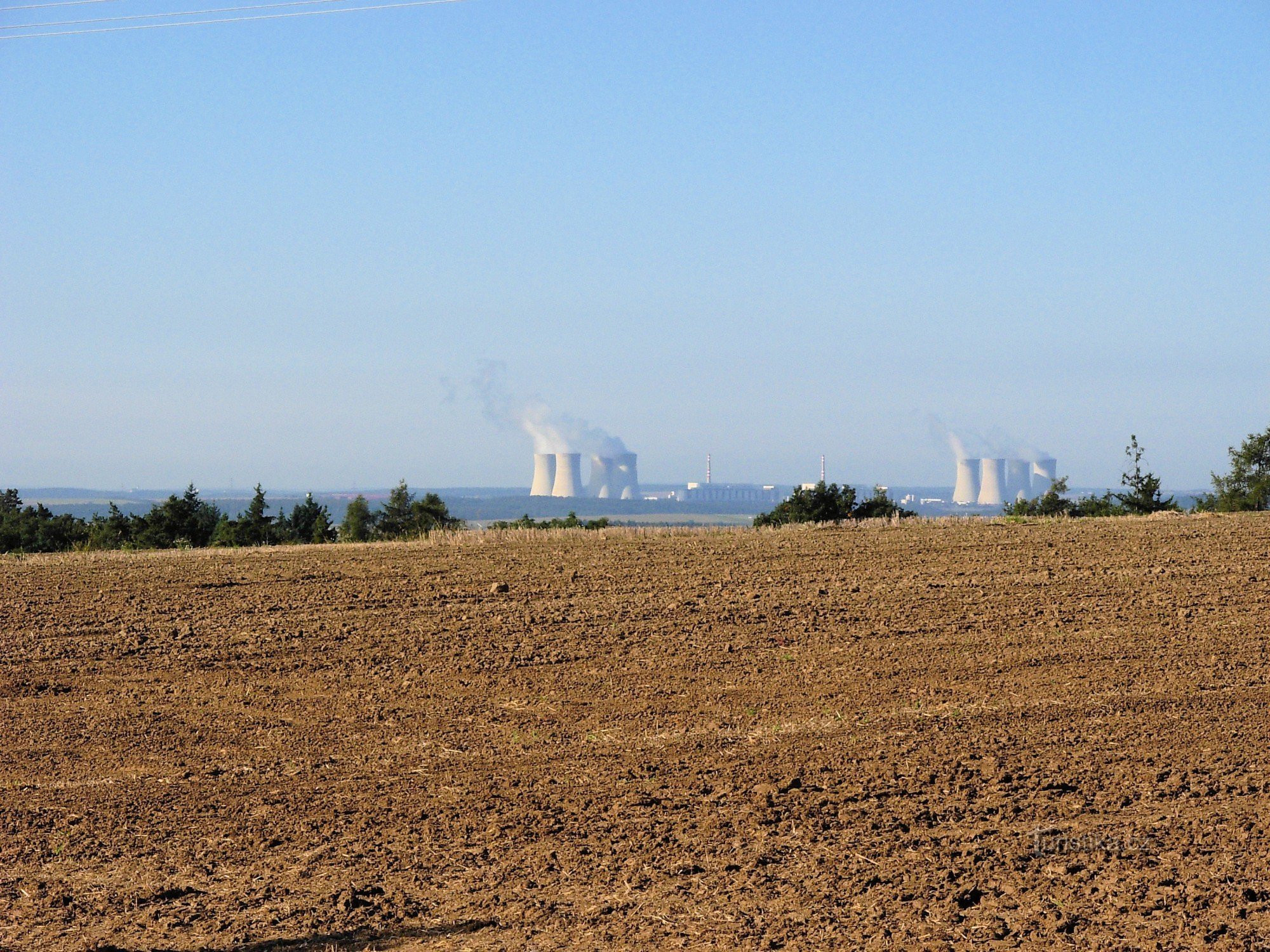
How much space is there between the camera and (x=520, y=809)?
347 inches

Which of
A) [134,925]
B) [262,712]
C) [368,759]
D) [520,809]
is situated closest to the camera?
[134,925]

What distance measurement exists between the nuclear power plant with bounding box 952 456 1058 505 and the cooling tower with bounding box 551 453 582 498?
46457mm

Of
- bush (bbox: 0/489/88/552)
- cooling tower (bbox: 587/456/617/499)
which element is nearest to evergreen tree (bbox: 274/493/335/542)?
bush (bbox: 0/489/88/552)

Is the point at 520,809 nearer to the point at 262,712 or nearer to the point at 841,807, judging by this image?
the point at 841,807

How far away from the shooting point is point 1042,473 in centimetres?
15500

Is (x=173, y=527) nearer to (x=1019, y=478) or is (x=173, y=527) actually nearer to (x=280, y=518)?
(x=280, y=518)

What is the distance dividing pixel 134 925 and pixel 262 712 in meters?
5.62

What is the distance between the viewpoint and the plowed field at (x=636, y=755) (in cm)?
670

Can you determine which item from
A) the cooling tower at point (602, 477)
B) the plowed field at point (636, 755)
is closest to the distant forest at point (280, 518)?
the plowed field at point (636, 755)

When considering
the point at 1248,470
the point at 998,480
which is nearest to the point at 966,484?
the point at 998,480

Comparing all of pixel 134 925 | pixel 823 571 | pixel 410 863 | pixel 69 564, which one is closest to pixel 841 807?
pixel 410 863

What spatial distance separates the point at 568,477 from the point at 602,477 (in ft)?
85.7

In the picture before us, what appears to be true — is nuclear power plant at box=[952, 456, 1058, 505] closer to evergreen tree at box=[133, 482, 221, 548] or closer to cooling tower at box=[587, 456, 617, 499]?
cooling tower at box=[587, 456, 617, 499]

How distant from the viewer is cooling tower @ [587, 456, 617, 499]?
581ft
